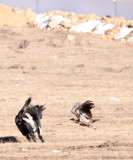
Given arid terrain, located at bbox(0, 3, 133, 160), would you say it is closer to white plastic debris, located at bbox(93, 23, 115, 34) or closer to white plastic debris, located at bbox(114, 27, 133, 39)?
white plastic debris, located at bbox(93, 23, 115, 34)

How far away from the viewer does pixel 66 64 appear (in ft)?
76.5

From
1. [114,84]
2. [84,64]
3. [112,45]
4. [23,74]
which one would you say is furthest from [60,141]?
[112,45]

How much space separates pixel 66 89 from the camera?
17.6 metres

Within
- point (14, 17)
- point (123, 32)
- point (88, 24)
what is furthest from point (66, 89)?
point (14, 17)

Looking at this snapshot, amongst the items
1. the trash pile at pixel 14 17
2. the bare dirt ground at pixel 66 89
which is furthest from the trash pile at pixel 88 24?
the bare dirt ground at pixel 66 89

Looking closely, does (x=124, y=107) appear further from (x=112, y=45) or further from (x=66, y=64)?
(x=112, y=45)

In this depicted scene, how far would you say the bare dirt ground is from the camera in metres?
7.59

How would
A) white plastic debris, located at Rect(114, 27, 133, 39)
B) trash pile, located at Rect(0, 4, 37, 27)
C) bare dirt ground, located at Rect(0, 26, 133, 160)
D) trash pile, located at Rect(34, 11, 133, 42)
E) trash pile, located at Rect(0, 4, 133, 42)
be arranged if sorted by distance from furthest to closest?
trash pile, located at Rect(0, 4, 37, 27), trash pile, located at Rect(0, 4, 133, 42), trash pile, located at Rect(34, 11, 133, 42), white plastic debris, located at Rect(114, 27, 133, 39), bare dirt ground, located at Rect(0, 26, 133, 160)

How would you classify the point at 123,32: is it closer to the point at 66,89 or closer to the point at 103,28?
the point at 103,28

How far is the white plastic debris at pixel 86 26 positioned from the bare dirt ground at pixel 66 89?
5.93 feet

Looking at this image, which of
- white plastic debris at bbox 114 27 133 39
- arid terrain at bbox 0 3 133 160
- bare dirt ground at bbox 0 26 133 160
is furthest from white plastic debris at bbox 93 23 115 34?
bare dirt ground at bbox 0 26 133 160

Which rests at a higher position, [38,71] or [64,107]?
[38,71]

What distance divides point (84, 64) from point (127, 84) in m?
4.76

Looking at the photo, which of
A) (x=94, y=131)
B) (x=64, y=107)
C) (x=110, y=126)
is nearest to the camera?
(x=94, y=131)
